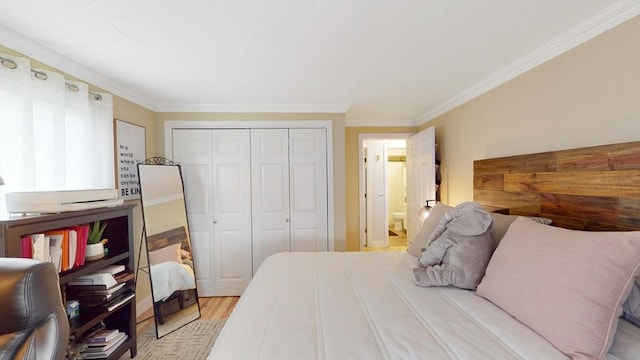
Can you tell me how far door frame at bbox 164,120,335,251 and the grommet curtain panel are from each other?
0.82 metres

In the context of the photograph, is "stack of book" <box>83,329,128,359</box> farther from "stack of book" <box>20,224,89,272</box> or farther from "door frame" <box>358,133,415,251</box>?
"door frame" <box>358,133,415,251</box>

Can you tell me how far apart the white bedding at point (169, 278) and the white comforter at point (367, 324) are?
146cm

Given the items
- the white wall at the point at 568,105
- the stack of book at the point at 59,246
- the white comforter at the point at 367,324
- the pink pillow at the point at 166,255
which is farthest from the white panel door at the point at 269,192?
the white wall at the point at 568,105

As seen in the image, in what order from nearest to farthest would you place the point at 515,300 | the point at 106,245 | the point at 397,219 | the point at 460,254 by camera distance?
the point at 515,300 < the point at 460,254 < the point at 106,245 < the point at 397,219

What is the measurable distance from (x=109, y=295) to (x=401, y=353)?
1.99m

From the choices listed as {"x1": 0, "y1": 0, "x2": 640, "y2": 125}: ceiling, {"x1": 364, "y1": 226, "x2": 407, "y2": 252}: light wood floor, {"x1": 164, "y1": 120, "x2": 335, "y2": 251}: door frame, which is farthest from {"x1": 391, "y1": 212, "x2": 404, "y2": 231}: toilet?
{"x1": 0, "y1": 0, "x2": 640, "y2": 125}: ceiling

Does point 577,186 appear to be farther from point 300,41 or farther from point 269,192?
point 269,192

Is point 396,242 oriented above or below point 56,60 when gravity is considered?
below

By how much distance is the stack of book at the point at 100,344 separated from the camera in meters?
1.80

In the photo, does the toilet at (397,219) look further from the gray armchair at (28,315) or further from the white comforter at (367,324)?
the gray armchair at (28,315)

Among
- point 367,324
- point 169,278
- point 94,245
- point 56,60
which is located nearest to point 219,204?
point 169,278

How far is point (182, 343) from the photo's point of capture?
2.26 metres

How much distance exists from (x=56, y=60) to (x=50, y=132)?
549 mm

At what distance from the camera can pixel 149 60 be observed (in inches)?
76.4
